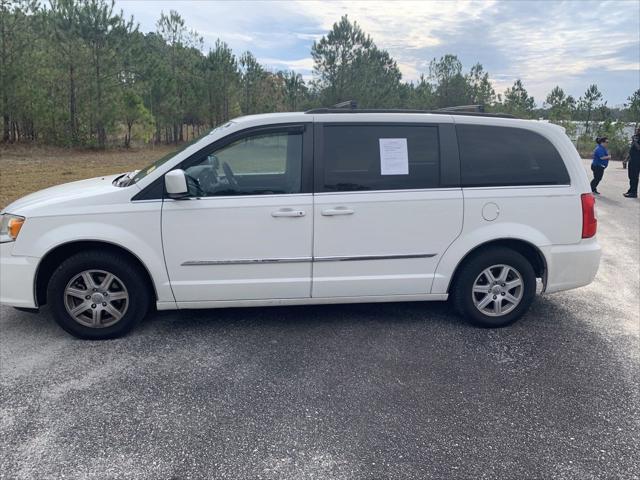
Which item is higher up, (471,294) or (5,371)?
(471,294)

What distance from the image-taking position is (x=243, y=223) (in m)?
3.77

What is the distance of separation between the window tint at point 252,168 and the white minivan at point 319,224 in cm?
1

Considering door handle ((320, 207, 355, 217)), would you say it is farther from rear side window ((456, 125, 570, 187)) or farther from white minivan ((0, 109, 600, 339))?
rear side window ((456, 125, 570, 187))

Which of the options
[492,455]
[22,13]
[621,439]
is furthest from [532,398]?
[22,13]

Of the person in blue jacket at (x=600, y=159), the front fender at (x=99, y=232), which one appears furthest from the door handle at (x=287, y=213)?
the person in blue jacket at (x=600, y=159)

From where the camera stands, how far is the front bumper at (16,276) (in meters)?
3.69

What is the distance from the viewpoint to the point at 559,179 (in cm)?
411

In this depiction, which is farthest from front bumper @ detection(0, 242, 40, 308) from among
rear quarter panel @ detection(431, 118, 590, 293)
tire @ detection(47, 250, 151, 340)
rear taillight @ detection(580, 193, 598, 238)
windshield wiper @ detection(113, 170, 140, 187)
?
rear taillight @ detection(580, 193, 598, 238)

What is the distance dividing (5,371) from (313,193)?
2535 millimetres

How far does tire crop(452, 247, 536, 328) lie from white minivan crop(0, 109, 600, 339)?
12 millimetres

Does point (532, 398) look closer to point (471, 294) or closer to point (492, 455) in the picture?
point (492, 455)

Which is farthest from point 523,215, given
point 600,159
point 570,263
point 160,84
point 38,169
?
point 160,84

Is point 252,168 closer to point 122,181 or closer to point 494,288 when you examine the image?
point 122,181

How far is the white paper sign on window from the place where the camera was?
394 centimetres
